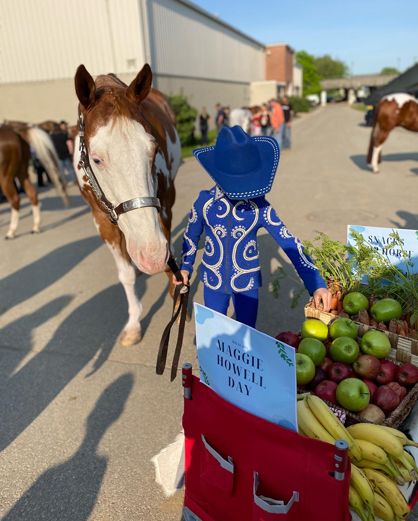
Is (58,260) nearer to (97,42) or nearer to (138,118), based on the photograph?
(138,118)

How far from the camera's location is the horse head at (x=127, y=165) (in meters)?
2.38

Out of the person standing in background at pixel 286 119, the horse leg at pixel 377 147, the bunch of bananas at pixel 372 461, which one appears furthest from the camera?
the person standing in background at pixel 286 119

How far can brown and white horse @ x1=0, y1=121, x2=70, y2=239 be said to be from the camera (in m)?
7.46

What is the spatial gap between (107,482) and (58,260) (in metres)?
4.63

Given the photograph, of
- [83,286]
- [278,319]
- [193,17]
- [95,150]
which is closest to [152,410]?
[278,319]

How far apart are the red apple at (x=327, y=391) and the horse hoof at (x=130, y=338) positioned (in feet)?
7.67

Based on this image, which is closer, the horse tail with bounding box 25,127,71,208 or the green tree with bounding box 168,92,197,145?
the horse tail with bounding box 25,127,71,208

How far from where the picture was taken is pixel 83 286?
5.42 metres

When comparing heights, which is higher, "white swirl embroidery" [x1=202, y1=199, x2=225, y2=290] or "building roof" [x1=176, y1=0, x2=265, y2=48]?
"building roof" [x1=176, y1=0, x2=265, y2=48]

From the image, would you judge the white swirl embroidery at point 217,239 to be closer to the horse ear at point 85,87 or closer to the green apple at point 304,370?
the green apple at point 304,370

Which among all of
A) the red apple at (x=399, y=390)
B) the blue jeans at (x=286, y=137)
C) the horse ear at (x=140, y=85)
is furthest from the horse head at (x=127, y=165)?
the blue jeans at (x=286, y=137)

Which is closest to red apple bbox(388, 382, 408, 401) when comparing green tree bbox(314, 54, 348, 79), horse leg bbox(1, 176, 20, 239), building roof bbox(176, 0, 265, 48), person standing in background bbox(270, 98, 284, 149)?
horse leg bbox(1, 176, 20, 239)

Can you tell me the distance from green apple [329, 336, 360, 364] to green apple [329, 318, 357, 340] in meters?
0.07

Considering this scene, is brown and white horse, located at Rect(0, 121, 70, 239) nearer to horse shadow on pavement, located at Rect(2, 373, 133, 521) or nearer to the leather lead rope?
horse shadow on pavement, located at Rect(2, 373, 133, 521)
